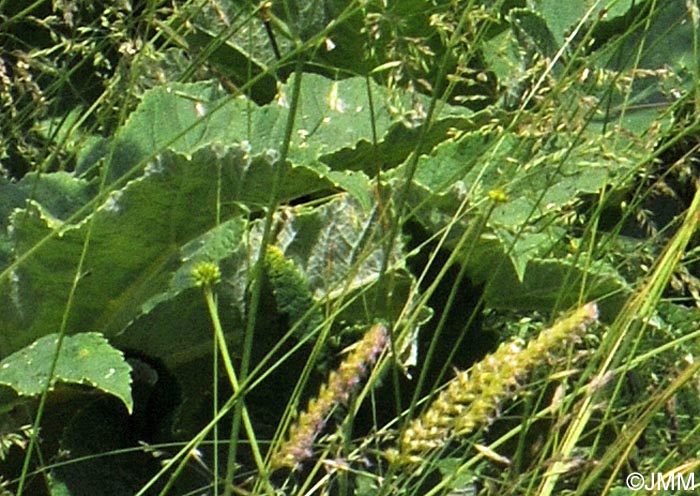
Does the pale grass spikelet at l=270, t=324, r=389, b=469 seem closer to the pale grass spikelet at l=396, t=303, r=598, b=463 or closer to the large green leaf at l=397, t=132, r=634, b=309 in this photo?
the pale grass spikelet at l=396, t=303, r=598, b=463

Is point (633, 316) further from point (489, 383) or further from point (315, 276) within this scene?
point (315, 276)

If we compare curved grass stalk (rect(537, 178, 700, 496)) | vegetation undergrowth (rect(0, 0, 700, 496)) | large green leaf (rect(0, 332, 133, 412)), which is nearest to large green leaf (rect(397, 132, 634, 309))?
vegetation undergrowth (rect(0, 0, 700, 496))

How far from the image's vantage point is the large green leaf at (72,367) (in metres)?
1.42

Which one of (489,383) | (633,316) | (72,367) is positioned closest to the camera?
(489,383)

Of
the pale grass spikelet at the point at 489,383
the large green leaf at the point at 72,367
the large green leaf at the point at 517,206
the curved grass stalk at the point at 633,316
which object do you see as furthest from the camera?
the large green leaf at the point at 517,206

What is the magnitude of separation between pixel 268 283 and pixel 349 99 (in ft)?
1.61

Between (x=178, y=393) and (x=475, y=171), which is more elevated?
(x=475, y=171)

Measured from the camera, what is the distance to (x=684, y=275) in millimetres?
1718

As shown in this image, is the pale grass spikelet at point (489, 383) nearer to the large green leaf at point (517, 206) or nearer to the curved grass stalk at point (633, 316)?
the curved grass stalk at point (633, 316)

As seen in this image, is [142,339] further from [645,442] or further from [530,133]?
[645,442]

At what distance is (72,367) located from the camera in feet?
4.81

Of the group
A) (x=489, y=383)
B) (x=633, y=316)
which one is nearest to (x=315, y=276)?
(x=633, y=316)

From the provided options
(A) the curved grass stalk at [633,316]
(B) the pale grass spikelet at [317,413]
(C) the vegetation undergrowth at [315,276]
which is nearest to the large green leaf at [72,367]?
(C) the vegetation undergrowth at [315,276]

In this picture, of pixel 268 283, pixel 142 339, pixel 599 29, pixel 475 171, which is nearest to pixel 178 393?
pixel 142 339
